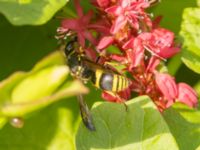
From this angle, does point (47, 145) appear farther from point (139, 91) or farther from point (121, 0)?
point (121, 0)

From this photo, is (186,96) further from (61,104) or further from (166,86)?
(61,104)

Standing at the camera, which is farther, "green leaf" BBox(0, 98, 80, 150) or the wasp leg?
"green leaf" BBox(0, 98, 80, 150)

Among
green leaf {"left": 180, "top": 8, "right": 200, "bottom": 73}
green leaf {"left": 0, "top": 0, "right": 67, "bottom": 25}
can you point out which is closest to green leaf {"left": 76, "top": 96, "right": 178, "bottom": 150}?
green leaf {"left": 0, "top": 0, "right": 67, "bottom": 25}

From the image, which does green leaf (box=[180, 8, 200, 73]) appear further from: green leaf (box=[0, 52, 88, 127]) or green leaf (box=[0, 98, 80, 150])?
green leaf (box=[0, 52, 88, 127])

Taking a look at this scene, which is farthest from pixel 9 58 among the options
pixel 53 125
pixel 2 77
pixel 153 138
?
pixel 153 138

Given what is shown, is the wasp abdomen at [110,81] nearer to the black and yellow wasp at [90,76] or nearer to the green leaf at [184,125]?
the black and yellow wasp at [90,76]

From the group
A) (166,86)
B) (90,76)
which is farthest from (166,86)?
(90,76)
